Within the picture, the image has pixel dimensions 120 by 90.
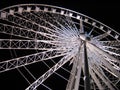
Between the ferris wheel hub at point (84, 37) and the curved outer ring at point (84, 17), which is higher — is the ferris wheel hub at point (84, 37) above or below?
below

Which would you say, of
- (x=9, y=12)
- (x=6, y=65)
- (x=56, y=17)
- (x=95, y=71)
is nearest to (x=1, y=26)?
(x=9, y=12)

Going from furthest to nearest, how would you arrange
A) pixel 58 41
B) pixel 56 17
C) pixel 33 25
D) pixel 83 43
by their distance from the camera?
1. pixel 56 17
2. pixel 33 25
3. pixel 58 41
4. pixel 83 43

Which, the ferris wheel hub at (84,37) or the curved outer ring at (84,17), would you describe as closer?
the ferris wheel hub at (84,37)

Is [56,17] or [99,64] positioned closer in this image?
[99,64]

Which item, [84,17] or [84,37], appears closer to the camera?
[84,37]

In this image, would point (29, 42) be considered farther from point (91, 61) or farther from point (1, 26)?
point (91, 61)

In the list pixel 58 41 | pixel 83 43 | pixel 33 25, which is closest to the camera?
pixel 83 43

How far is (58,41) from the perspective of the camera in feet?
80.0

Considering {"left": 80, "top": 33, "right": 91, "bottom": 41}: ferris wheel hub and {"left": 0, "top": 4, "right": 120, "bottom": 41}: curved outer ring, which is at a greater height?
{"left": 0, "top": 4, "right": 120, "bottom": 41}: curved outer ring

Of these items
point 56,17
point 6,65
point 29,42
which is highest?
point 56,17

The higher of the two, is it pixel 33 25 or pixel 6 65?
pixel 33 25

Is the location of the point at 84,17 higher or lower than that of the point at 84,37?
higher

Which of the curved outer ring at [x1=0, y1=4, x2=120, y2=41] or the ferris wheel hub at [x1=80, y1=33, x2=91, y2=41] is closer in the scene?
the ferris wheel hub at [x1=80, y1=33, x2=91, y2=41]

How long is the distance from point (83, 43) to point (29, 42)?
4.33 m
